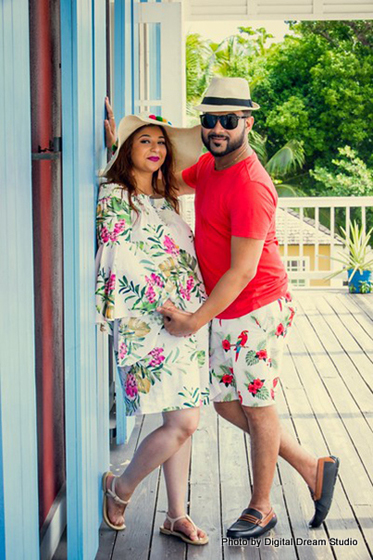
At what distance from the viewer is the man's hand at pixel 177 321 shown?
2.56 m

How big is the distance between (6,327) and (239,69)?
93.5 ft

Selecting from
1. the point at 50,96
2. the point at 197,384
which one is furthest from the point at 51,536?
the point at 50,96

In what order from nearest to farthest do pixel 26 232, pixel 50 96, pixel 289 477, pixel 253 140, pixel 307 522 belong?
pixel 26 232 → pixel 50 96 → pixel 307 522 → pixel 289 477 → pixel 253 140

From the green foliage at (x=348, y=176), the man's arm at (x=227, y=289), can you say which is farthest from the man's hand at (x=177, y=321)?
the green foliage at (x=348, y=176)

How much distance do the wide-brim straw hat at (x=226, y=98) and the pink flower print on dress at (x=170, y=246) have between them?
0.45m

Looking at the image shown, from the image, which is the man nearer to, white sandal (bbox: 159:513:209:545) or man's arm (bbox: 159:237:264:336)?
man's arm (bbox: 159:237:264:336)

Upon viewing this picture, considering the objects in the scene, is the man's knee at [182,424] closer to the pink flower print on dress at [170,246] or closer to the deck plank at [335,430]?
the pink flower print on dress at [170,246]

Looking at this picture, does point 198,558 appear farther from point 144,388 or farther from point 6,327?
point 6,327

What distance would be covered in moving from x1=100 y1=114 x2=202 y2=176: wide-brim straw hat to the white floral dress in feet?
0.61

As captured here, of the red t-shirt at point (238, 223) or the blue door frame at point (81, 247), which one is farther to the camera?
the red t-shirt at point (238, 223)

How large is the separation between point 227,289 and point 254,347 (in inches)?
10.4

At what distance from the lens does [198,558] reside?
2658 millimetres

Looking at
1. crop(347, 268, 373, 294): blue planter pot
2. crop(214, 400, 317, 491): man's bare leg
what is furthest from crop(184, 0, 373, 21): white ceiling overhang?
crop(214, 400, 317, 491): man's bare leg

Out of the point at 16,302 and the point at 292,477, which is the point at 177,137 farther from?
the point at 292,477
